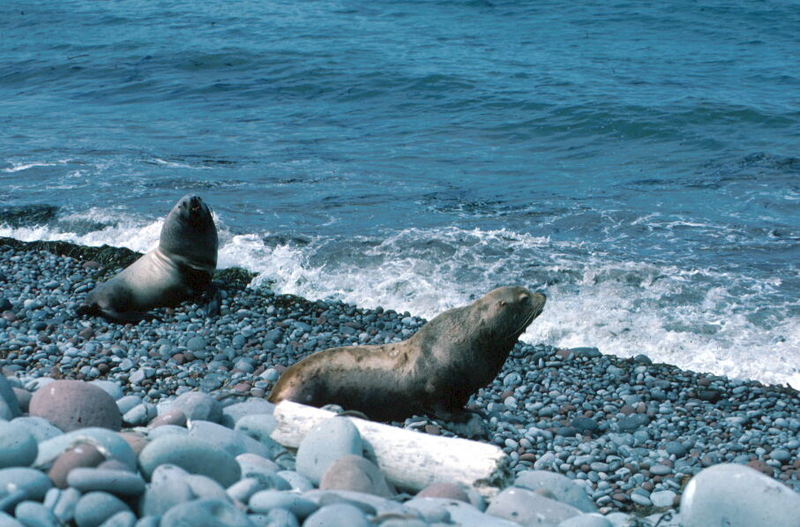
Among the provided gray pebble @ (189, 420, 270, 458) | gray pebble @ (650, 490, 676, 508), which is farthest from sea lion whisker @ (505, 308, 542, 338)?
gray pebble @ (189, 420, 270, 458)

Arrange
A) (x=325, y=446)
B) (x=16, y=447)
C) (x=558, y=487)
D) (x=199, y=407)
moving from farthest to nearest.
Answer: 1. (x=199, y=407)
2. (x=558, y=487)
3. (x=325, y=446)
4. (x=16, y=447)

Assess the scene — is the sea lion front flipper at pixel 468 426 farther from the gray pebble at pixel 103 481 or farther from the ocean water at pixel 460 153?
the gray pebble at pixel 103 481

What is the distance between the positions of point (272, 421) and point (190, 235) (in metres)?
5.47

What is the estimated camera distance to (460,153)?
18.4m

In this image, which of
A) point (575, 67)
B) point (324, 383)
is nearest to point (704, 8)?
point (575, 67)

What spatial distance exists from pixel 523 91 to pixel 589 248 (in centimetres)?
1043

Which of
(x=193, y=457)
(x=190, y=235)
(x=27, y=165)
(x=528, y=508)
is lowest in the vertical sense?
(x=27, y=165)

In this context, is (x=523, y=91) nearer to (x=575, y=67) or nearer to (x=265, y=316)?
(x=575, y=67)

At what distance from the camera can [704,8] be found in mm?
31000

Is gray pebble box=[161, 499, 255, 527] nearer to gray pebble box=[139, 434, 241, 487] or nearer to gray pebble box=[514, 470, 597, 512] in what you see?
gray pebble box=[139, 434, 241, 487]

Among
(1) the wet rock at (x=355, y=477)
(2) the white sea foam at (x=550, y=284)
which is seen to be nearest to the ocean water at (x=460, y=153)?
(2) the white sea foam at (x=550, y=284)

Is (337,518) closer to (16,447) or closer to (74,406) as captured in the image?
(16,447)

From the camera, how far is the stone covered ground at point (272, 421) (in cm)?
376

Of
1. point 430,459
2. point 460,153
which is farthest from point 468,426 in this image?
point 460,153
